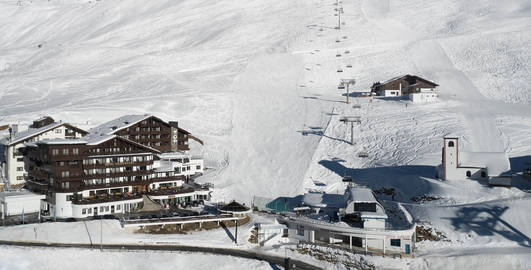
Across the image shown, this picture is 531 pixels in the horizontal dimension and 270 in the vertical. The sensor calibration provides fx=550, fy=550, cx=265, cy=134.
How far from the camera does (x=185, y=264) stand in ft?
112

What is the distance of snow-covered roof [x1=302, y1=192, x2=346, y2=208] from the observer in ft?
144

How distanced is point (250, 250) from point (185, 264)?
4.99 metres

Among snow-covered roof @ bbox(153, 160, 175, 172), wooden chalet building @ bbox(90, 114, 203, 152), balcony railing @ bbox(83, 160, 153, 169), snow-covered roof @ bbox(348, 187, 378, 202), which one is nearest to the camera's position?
snow-covered roof @ bbox(348, 187, 378, 202)

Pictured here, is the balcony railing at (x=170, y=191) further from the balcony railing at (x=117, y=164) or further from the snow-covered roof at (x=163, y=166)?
the balcony railing at (x=117, y=164)

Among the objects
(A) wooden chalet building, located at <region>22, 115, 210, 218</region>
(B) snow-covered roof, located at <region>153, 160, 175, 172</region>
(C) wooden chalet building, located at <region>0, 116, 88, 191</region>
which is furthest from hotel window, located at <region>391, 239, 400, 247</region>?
(C) wooden chalet building, located at <region>0, 116, 88, 191</region>

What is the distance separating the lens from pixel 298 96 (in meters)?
74.9

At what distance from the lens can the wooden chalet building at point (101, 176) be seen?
41844 mm

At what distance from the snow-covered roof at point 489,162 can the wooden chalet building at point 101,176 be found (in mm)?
21811

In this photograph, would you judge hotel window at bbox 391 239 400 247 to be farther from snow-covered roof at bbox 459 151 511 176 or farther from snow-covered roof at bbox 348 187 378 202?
snow-covered roof at bbox 459 151 511 176

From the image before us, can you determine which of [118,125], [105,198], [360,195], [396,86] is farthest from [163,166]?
[396,86]

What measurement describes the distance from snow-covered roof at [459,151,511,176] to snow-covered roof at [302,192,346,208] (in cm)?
1018

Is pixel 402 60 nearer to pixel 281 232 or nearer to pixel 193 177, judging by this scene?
pixel 193 177

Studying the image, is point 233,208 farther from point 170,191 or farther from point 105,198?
point 105,198

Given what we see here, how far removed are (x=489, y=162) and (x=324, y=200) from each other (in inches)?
533
